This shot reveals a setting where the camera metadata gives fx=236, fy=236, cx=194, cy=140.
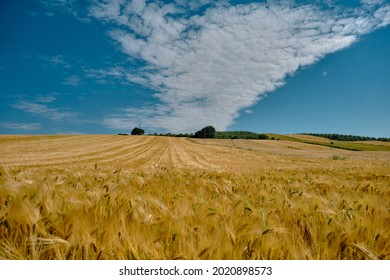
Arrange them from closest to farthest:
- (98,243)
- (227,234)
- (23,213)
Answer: (98,243), (227,234), (23,213)

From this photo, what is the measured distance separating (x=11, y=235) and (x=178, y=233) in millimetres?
1018

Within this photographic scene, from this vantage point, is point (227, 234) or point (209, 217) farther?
point (209, 217)

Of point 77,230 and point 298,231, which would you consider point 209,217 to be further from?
point 77,230

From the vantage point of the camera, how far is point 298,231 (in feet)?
5.60
